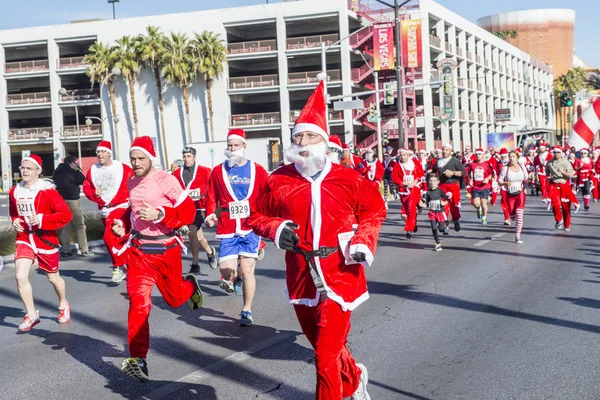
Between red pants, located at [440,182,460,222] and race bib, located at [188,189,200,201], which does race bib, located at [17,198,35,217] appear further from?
red pants, located at [440,182,460,222]

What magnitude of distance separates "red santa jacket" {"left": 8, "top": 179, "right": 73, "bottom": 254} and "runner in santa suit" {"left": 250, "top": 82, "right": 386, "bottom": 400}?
3.98 m

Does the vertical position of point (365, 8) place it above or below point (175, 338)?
above

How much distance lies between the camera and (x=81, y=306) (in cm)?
978

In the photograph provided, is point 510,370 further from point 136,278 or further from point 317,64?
point 317,64

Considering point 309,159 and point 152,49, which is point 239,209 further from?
point 152,49

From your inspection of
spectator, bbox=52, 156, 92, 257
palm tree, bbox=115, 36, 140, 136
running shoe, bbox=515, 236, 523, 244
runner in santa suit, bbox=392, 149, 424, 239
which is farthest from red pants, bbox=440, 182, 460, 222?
palm tree, bbox=115, 36, 140, 136

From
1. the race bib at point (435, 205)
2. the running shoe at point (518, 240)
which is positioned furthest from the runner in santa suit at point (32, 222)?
the running shoe at point (518, 240)

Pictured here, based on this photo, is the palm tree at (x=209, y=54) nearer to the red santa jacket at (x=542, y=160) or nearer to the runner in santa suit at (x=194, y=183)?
the red santa jacket at (x=542, y=160)

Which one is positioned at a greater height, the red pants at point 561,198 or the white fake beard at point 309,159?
the white fake beard at point 309,159

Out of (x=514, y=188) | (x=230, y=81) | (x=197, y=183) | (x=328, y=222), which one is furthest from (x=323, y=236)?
(x=230, y=81)

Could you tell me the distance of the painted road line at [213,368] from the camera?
5.72 meters

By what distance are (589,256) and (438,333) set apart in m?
6.71

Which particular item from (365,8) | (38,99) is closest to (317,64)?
(365,8)

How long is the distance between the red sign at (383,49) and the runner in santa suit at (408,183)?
38923 mm
